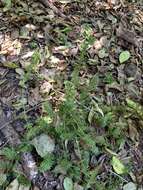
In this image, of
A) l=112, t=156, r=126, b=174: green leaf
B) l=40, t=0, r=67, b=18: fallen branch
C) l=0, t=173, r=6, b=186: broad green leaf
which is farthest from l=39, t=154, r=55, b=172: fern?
l=40, t=0, r=67, b=18: fallen branch

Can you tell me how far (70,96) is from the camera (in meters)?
2.49

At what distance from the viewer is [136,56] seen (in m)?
3.29

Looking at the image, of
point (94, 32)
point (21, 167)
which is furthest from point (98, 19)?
point (21, 167)

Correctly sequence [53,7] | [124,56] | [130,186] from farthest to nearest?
[53,7]
[124,56]
[130,186]

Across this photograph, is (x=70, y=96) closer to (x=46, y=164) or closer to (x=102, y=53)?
(x=46, y=164)

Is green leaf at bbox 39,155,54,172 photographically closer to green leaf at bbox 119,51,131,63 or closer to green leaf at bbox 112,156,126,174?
green leaf at bbox 112,156,126,174

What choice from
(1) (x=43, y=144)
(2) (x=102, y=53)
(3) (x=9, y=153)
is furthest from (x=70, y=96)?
(2) (x=102, y=53)

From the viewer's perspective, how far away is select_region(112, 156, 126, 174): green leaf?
8.57 feet

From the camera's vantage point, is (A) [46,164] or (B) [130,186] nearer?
(A) [46,164]

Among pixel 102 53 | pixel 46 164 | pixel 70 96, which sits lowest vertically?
pixel 46 164

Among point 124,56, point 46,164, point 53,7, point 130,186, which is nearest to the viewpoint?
point 46,164

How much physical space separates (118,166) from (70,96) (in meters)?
0.58

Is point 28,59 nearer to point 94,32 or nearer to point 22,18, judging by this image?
point 22,18

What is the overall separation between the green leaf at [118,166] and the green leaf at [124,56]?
0.91 metres
